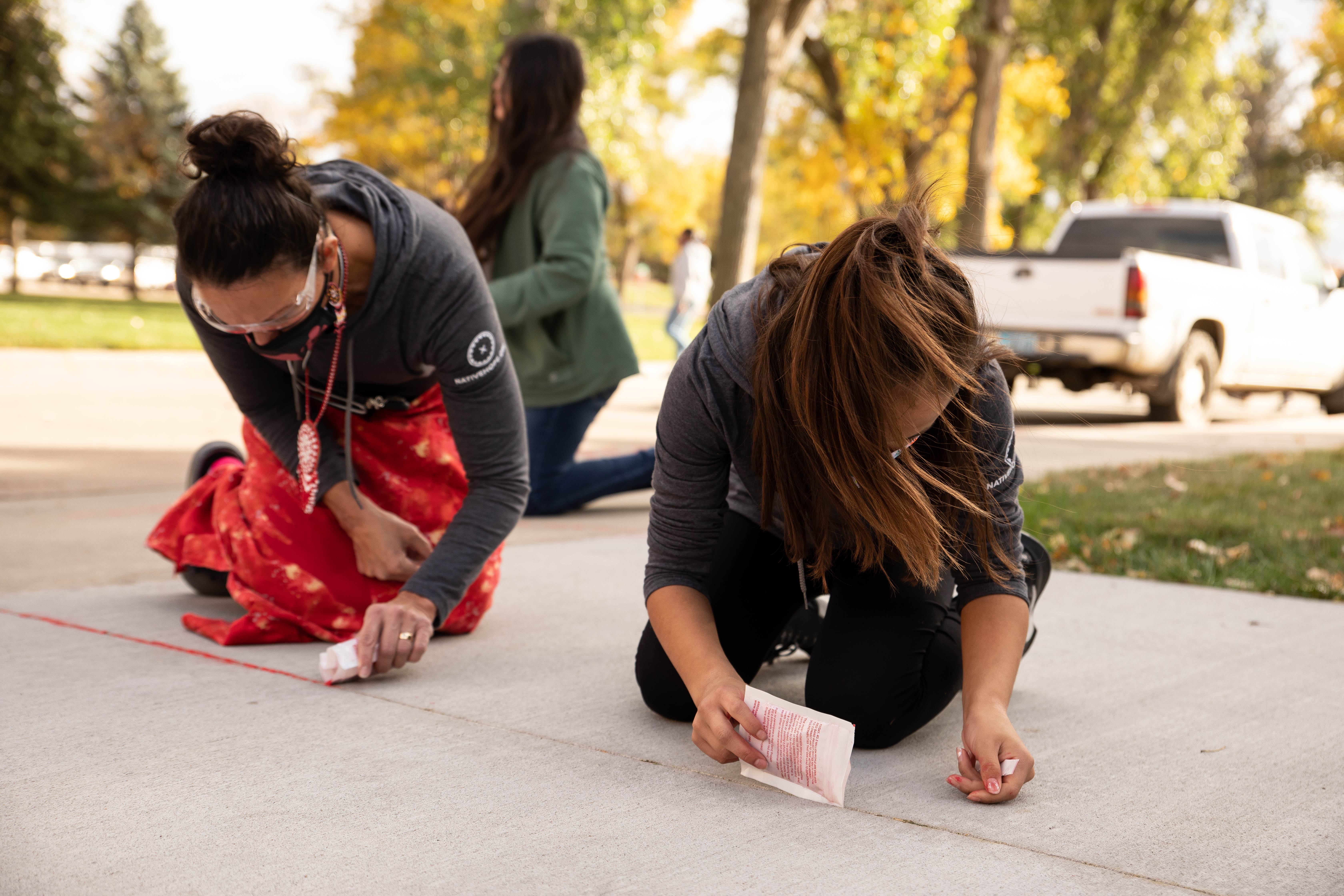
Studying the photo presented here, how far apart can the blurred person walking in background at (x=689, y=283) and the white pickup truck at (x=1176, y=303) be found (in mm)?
4043

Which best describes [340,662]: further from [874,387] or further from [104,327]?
[104,327]

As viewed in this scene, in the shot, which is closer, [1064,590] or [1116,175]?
[1064,590]

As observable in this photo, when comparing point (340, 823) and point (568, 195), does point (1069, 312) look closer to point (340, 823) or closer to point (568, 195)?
point (568, 195)

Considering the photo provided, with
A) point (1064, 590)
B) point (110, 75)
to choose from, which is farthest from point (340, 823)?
point (110, 75)

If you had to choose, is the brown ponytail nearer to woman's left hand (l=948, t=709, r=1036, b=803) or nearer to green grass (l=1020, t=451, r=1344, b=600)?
woman's left hand (l=948, t=709, r=1036, b=803)

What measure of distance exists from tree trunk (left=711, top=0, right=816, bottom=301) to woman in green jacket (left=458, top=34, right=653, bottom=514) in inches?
283

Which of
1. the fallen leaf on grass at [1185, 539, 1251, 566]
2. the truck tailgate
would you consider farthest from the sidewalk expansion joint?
the truck tailgate

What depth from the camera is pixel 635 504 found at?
5.77 metres

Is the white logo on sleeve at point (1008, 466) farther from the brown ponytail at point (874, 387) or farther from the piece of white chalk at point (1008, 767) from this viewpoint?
the piece of white chalk at point (1008, 767)

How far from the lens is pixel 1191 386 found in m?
10.7

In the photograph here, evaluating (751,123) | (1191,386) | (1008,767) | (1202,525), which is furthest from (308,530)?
(751,123)

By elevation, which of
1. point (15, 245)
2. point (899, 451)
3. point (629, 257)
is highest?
point (899, 451)

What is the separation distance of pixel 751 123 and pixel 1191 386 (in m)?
4.98

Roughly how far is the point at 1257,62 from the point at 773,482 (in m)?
56.8
